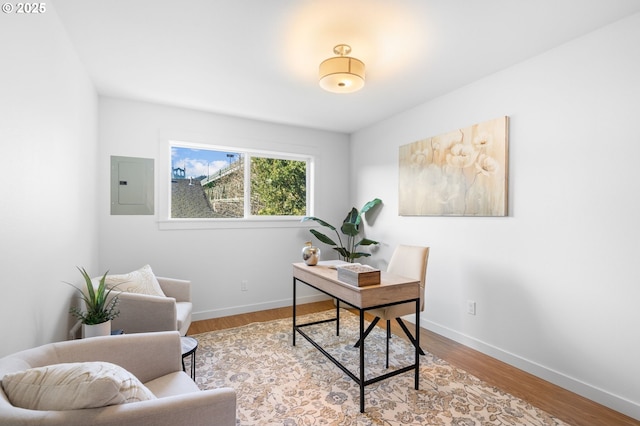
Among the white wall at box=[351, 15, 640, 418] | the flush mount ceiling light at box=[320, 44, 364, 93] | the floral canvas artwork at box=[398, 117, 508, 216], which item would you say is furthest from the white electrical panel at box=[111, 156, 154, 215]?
the white wall at box=[351, 15, 640, 418]

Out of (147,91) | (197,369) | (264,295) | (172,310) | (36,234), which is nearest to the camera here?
(36,234)

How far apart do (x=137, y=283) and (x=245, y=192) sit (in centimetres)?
180

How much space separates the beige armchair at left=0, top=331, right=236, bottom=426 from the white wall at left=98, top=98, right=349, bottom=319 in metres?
2.06

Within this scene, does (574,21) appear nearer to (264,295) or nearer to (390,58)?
(390,58)

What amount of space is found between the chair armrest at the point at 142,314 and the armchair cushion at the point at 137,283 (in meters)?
0.18

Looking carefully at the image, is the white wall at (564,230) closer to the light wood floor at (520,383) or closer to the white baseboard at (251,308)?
the light wood floor at (520,383)

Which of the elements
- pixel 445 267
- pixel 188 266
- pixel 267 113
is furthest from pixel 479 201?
pixel 188 266

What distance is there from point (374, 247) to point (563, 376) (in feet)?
7.45

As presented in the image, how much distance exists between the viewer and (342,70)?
2.16m

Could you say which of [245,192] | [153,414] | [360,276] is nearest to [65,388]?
[153,414]

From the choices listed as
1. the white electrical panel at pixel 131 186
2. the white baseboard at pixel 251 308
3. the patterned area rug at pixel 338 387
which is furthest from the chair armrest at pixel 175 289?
the white electrical panel at pixel 131 186

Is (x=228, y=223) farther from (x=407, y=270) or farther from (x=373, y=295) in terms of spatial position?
(x=373, y=295)

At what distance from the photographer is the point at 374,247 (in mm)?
4090

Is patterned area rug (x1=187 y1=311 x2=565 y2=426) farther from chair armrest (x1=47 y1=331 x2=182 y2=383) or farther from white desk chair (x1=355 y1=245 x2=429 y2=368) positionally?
chair armrest (x1=47 y1=331 x2=182 y2=383)
